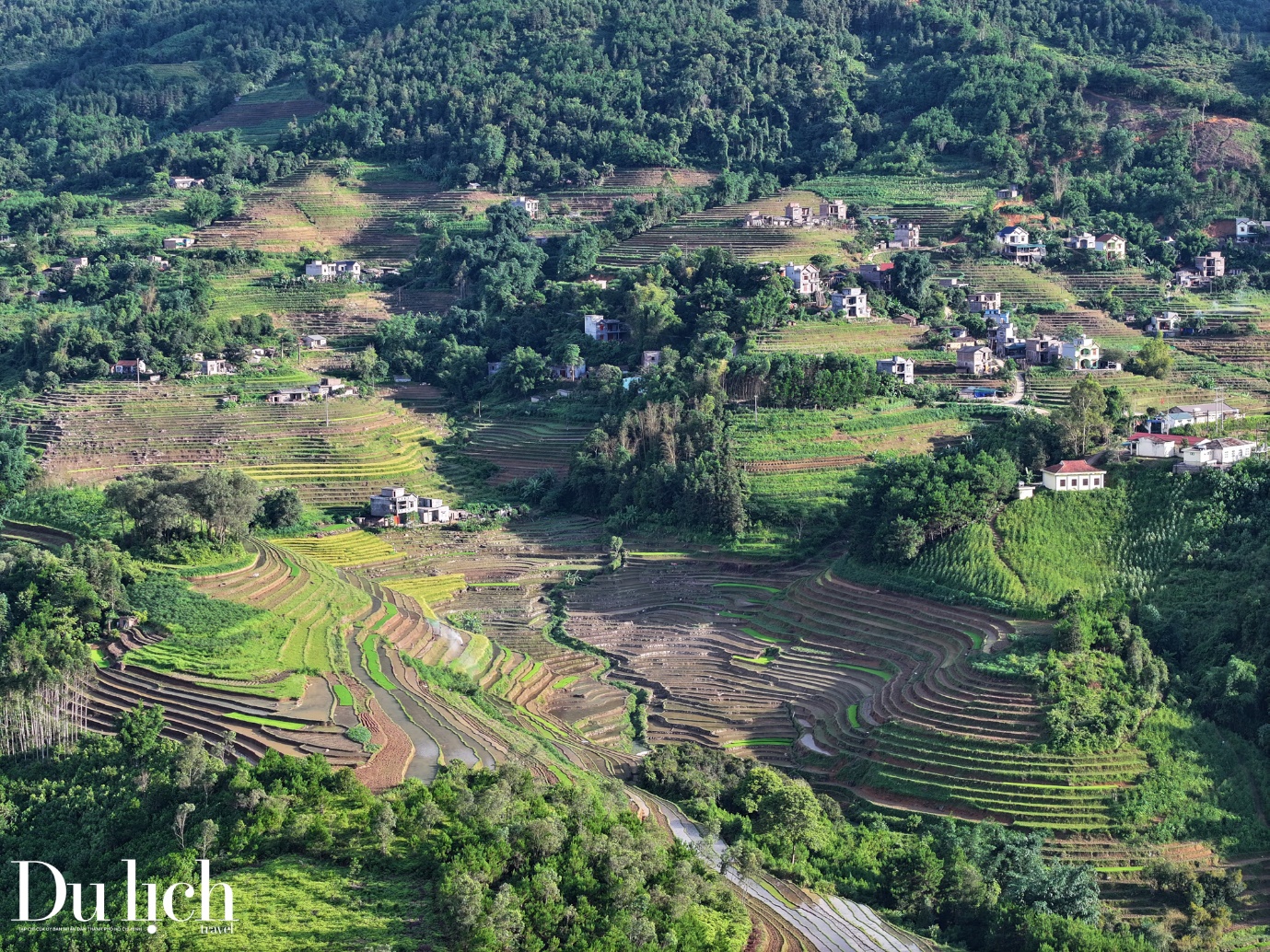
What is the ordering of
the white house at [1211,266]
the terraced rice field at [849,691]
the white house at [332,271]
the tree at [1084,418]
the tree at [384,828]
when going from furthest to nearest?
1. the white house at [332,271]
2. the white house at [1211,266]
3. the tree at [1084,418]
4. the terraced rice field at [849,691]
5. the tree at [384,828]

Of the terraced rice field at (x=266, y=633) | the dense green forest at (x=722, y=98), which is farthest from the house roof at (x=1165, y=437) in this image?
the dense green forest at (x=722, y=98)

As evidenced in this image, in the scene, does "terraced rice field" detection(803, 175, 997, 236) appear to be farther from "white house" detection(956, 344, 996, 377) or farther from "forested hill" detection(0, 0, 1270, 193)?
"white house" detection(956, 344, 996, 377)

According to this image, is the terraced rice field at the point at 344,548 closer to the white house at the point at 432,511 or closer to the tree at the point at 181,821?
the white house at the point at 432,511

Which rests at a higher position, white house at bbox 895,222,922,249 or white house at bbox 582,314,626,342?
white house at bbox 895,222,922,249

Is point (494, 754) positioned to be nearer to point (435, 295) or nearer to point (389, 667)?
point (389, 667)

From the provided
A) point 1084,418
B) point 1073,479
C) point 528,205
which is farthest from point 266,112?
point 1073,479

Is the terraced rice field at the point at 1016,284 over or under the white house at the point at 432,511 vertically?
over

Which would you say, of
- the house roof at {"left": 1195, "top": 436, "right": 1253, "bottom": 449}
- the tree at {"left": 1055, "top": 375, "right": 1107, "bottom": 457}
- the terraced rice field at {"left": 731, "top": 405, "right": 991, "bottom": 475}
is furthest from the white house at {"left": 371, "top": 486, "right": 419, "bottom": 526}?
the house roof at {"left": 1195, "top": 436, "right": 1253, "bottom": 449}
